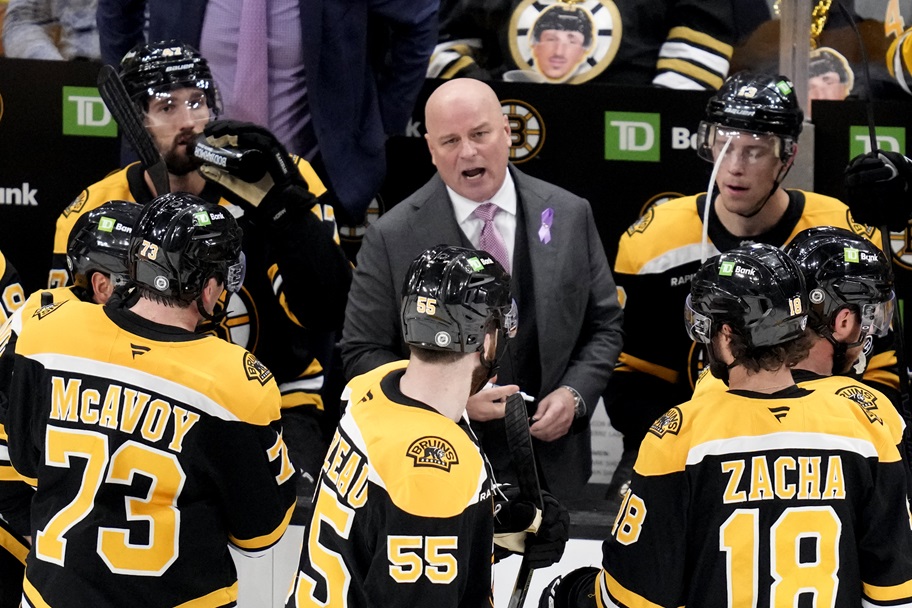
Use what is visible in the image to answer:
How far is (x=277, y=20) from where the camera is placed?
4508 mm

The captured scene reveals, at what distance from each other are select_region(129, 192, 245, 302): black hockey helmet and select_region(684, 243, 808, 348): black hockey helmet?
1.13 meters

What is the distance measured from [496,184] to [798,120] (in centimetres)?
94

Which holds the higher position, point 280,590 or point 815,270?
point 815,270

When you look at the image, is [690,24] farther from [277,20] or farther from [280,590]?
[280,590]

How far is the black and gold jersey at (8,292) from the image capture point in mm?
4210

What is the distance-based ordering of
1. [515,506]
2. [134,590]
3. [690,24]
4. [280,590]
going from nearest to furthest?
[515,506]
[134,590]
[280,590]
[690,24]

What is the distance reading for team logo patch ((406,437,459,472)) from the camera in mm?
2572

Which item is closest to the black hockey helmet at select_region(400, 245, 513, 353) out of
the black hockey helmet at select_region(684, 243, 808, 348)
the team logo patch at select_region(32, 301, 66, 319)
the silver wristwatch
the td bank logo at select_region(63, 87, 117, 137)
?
the black hockey helmet at select_region(684, 243, 808, 348)

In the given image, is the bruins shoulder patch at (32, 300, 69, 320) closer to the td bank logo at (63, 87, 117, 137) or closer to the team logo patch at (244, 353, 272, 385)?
the team logo patch at (244, 353, 272, 385)

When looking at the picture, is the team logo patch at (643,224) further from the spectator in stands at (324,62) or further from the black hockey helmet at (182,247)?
the black hockey helmet at (182,247)

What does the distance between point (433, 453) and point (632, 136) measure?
254 cm

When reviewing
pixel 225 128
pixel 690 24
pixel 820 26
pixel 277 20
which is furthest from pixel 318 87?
pixel 820 26

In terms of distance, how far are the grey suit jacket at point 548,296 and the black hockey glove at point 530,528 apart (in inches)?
39.2

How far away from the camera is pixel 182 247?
323 centimetres
